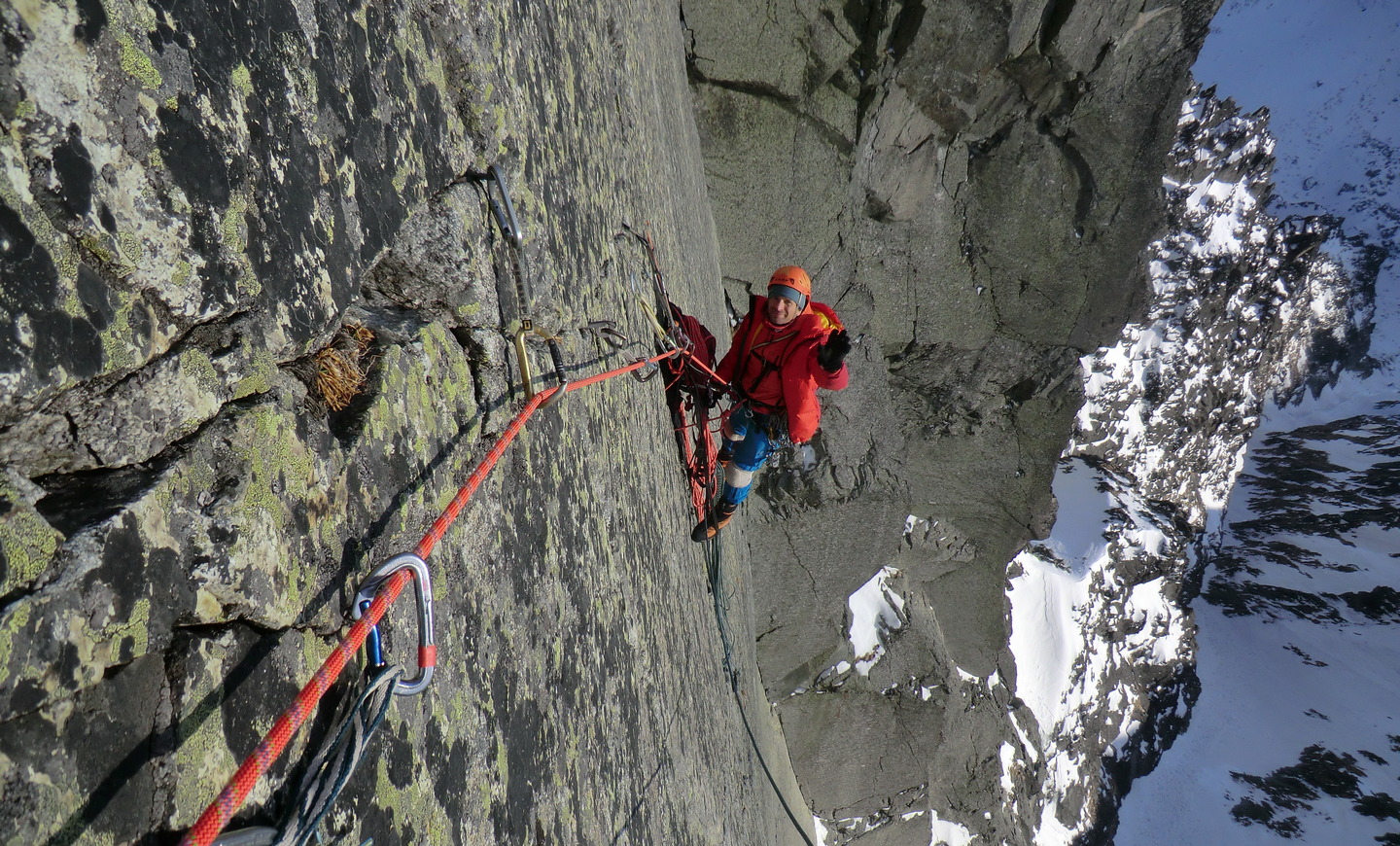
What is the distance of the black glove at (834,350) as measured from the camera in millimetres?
4043

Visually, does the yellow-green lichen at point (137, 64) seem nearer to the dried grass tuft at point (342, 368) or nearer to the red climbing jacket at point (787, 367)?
the dried grass tuft at point (342, 368)

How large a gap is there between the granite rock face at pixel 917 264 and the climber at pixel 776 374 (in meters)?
5.24

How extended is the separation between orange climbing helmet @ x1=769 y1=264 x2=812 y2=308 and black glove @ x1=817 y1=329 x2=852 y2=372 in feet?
2.15

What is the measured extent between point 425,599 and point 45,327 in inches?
25.1

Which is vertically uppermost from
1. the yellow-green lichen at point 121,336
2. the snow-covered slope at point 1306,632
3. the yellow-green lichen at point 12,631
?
the yellow-green lichen at point 121,336

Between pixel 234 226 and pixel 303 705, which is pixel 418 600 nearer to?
pixel 303 705

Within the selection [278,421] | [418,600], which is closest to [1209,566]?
[418,600]

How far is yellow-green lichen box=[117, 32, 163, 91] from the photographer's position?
30.8 inches

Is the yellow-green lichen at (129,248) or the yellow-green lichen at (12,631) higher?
the yellow-green lichen at (129,248)

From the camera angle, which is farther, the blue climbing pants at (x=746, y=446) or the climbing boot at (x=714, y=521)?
the blue climbing pants at (x=746, y=446)

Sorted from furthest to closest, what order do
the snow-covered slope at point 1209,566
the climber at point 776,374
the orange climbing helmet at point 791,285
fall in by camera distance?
the snow-covered slope at point 1209,566, the orange climbing helmet at point 791,285, the climber at point 776,374

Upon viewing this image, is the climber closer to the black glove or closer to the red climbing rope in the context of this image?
the black glove

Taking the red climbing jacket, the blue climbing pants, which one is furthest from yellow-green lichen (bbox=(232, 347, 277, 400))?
the blue climbing pants

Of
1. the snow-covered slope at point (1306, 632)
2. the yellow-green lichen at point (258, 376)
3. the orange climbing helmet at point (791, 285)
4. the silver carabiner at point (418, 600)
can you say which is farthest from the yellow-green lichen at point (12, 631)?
the snow-covered slope at point (1306, 632)
